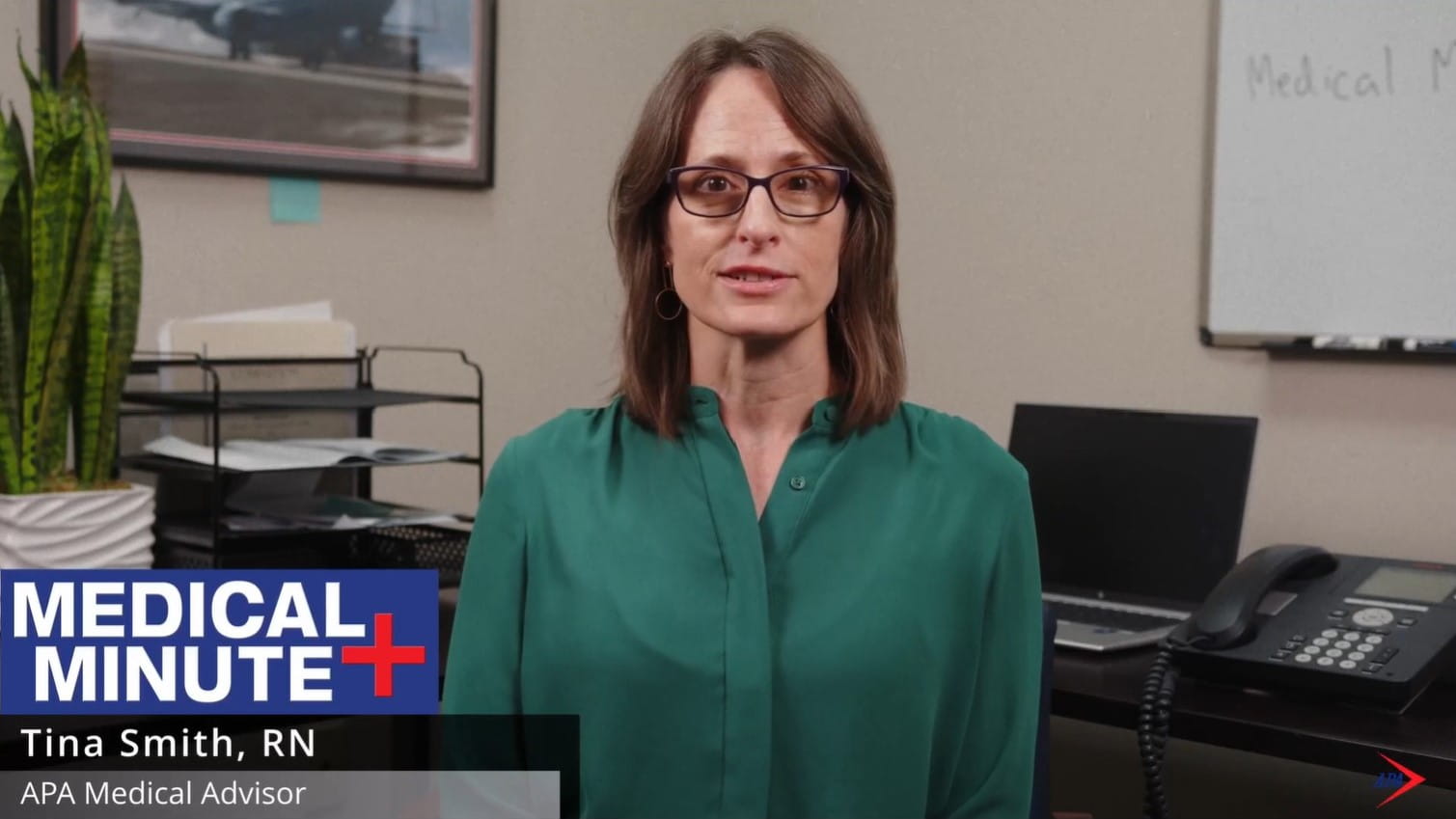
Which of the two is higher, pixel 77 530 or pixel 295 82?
pixel 295 82

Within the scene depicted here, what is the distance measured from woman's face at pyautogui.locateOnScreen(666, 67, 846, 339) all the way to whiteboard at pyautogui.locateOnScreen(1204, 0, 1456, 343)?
1.19 m

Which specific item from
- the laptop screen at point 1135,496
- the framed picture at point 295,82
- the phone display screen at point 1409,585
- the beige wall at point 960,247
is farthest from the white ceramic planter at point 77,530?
the phone display screen at point 1409,585

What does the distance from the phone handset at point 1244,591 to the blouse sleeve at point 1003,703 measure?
605mm

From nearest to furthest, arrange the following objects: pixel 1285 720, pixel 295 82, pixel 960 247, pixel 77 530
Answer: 1. pixel 1285 720
2. pixel 77 530
3. pixel 295 82
4. pixel 960 247

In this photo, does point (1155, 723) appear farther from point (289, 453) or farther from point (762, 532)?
point (289, 453)

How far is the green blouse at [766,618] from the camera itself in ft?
3.17

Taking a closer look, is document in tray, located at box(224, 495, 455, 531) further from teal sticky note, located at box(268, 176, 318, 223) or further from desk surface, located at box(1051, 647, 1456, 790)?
desk surface, located at box(1051, 647, 1456, 790)

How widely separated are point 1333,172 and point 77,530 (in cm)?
160

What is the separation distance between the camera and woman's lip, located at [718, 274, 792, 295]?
99cm

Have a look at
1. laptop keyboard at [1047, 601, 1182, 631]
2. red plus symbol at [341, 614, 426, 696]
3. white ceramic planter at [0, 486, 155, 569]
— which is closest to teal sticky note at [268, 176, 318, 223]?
white ceramic planter at [0, 486, 155, 569]

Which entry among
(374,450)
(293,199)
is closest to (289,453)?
(374,450)

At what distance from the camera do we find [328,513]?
197 centimetres

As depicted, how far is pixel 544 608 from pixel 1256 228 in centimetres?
138

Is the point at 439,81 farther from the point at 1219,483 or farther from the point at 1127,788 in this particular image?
the point at 1127,788
